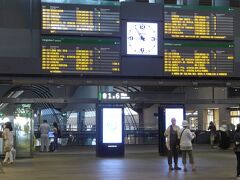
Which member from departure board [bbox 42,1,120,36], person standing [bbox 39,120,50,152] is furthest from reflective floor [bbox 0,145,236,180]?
person standing [bbox 39,120,50,152]

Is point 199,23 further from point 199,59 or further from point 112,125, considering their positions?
point 112,125

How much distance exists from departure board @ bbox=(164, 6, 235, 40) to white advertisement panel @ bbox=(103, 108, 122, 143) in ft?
20.5

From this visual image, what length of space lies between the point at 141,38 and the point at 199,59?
7.28 ft

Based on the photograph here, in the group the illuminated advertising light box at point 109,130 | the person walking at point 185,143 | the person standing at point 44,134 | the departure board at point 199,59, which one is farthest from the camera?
the person standing at point 44,134

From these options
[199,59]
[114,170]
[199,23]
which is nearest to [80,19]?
[199,23]

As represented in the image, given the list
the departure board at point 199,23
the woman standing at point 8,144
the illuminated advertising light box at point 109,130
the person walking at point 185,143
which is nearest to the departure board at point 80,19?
the departure board at point 199,23

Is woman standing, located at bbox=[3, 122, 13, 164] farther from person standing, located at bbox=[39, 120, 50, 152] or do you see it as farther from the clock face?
person standing, located at bbox=[39, 120, 50, 152]

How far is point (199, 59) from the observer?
1892 centimetres

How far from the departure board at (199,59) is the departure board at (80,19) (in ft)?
6.74

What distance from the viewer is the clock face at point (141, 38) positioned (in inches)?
725

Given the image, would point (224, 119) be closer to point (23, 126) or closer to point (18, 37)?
point (23, 126)

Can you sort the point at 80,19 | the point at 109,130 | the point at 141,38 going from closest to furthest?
1. the point at 80,19
2. the point at 141,38
3. the point at 109,130

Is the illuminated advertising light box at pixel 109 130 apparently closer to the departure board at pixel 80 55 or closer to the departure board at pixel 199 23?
the departure board at pixel 80 55

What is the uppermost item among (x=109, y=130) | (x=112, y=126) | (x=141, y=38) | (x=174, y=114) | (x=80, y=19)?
(x=80, y=19)
